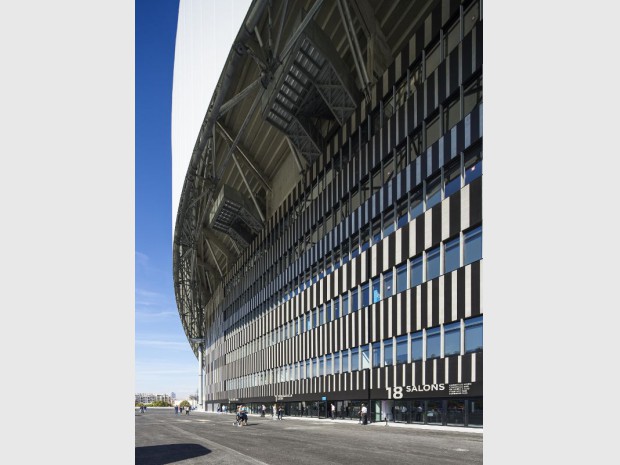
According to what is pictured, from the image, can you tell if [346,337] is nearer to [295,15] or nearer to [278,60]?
[278,60]

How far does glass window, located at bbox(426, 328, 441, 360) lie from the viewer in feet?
101

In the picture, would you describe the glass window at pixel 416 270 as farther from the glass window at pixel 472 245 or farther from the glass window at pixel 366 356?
the glass window at pixel 366 356

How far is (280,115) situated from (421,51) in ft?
56.9

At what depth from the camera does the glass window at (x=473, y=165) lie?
1087 inches

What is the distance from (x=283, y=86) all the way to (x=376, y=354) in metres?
21.9

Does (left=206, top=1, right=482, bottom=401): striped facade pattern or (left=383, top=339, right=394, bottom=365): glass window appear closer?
(left=206, top=1, right=482, bottom=401): striped facade pattern

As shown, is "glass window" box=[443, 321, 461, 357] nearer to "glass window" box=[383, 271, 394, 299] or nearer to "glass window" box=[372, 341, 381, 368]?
"glass window" box=[383, 271, 394, 299]

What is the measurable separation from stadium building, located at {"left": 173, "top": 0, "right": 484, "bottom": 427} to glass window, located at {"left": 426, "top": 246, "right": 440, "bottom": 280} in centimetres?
11

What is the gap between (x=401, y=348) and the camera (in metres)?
35.0

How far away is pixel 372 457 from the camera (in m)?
18.2

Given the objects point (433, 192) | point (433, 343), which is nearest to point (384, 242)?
point (433, 192)

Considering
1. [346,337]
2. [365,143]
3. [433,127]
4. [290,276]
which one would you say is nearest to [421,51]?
[433,127]

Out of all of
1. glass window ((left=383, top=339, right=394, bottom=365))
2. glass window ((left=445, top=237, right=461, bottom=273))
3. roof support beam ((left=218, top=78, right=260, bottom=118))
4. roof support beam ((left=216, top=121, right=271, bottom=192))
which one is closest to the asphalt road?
glass window ((left=445, top=237, right=461, bottom=273))

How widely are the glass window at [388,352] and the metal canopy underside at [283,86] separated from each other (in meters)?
18.6
